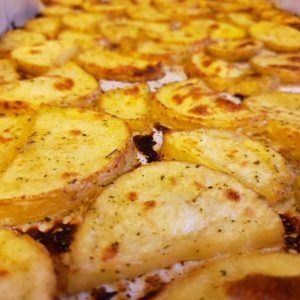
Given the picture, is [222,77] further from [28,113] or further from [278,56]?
[28,113]

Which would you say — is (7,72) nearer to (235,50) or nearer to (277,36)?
(235,50)

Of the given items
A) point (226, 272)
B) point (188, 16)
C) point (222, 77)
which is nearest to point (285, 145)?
point (222, 77)

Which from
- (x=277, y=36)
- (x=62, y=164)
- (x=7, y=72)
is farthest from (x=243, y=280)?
(x=277, y=36)

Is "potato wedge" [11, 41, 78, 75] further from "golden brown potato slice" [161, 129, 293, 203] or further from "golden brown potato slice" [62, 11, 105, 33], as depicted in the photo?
"golden brown potato slice" [161, 129, 293, 203]

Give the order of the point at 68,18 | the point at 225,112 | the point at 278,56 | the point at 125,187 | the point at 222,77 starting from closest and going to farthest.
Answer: the point at 125,187 < the point at 225,112 < the point at 222,77 < the point at 278,56 < the point at 68,18

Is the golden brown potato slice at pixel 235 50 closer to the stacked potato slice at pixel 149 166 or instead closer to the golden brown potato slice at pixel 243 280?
the stacked potato slice at pixel 149 166

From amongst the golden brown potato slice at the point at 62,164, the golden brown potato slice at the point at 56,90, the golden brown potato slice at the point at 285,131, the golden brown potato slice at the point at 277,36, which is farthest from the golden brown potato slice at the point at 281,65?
the golden brown potato slice at the point at 62,164

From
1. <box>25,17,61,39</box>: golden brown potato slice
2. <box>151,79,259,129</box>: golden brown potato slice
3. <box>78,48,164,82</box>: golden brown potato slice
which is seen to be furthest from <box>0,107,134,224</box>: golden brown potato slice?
<box>25,17,61,39</box>: golden brown potato slice
